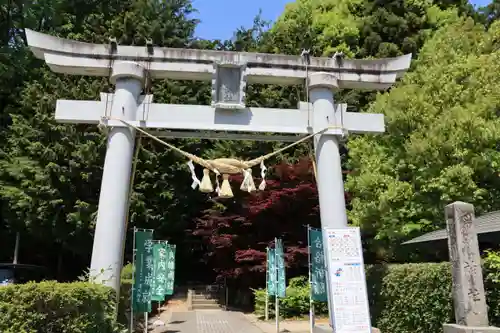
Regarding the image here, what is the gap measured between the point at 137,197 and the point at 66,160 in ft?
10.5

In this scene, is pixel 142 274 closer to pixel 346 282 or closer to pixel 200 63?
pixel 200 63

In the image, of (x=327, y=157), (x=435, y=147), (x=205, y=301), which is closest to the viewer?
(x=327, y=157)

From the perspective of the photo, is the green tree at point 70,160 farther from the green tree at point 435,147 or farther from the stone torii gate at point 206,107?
the stone torii gate at point 206,107

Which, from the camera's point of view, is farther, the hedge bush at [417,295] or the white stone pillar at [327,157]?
the white stone pillar at [327,157]

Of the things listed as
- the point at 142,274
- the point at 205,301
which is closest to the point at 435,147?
the point at 142,274

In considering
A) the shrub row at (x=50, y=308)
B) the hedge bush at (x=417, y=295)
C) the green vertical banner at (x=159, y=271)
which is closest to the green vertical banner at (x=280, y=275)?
the hedge bush at (x=417, y=295)

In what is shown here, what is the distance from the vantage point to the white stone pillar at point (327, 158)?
864 centimetres

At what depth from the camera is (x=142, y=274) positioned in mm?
10250

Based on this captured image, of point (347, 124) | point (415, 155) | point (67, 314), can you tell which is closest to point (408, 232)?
point (415, 155)

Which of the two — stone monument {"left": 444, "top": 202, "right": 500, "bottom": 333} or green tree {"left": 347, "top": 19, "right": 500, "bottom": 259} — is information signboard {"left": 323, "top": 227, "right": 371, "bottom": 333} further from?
green tree {"left": 347, "top": 19, "right": 500, "bottom": 259}

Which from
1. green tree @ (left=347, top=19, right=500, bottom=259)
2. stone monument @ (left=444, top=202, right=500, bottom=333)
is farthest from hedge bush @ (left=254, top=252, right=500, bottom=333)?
green tree @ (left=347, top=19, right=500, bottom=259)

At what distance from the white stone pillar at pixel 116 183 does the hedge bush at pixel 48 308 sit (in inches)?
73.5

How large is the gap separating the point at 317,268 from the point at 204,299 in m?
12.8

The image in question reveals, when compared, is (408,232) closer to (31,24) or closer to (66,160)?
(66,160)
